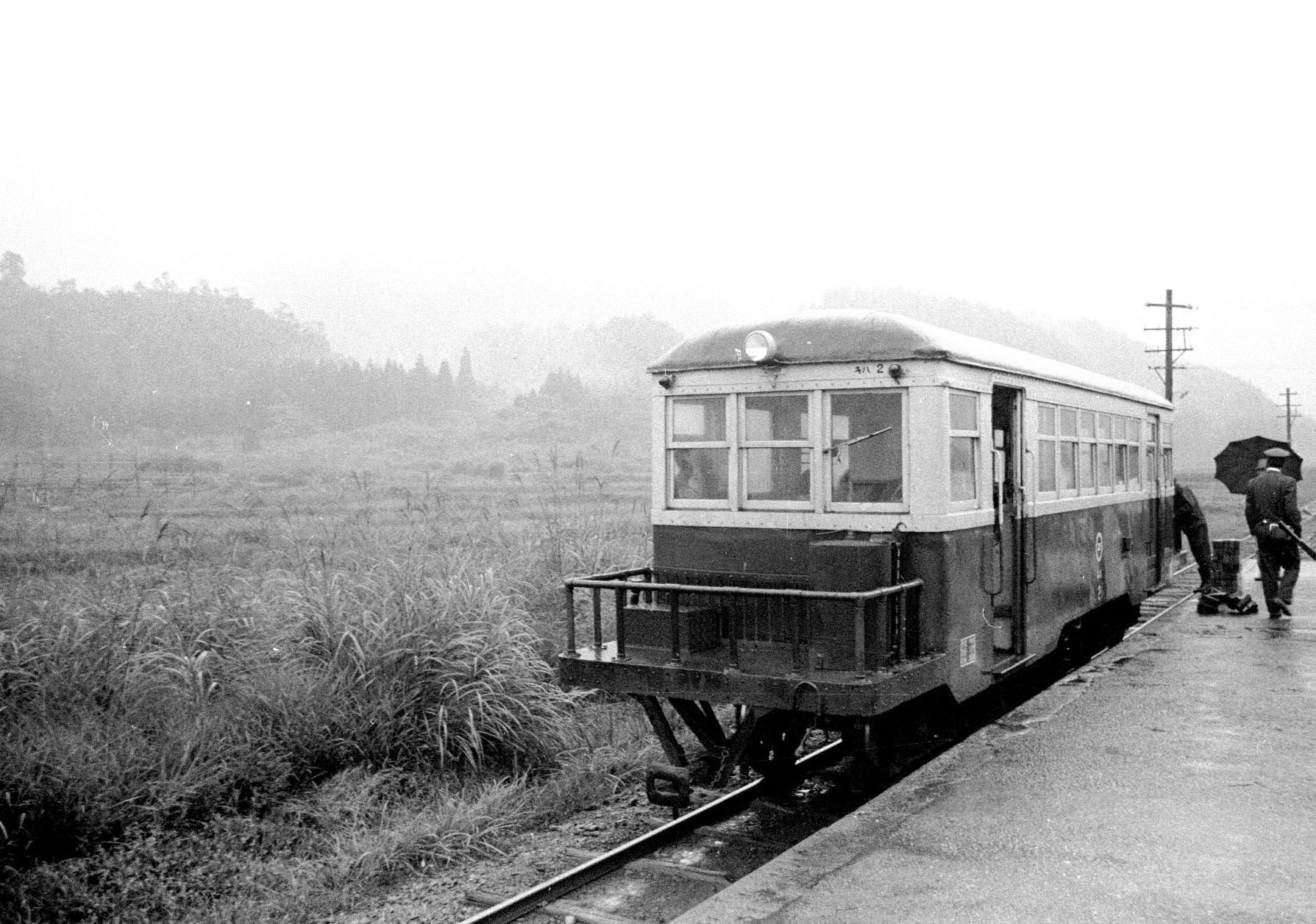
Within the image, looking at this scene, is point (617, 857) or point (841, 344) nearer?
point (617, 857)

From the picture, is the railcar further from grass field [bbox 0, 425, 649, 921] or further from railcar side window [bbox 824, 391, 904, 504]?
grass field [bbox 0, 425, 649, 921]

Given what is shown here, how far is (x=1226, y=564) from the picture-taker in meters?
12.5

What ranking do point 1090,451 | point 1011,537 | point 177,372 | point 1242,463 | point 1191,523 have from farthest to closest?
1. point 177,372
2. point 1242,463
3. point 1191,523
4. point 1090,451
5. point 1011,537

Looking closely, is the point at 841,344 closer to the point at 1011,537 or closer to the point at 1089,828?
the point at 1011,537

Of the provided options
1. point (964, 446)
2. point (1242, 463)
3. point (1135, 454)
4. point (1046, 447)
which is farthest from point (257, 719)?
point (1242, 463)

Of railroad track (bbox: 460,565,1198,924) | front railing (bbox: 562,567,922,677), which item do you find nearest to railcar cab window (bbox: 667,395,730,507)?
front railing (bbox: 562,567,922,677)

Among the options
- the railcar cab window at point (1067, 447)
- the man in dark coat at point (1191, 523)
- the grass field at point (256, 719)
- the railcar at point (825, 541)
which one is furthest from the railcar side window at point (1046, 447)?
the man in dark coat at point (1191, 523)

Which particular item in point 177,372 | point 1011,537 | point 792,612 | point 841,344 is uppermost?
point 177,372

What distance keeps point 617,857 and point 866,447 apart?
2734 millimetres

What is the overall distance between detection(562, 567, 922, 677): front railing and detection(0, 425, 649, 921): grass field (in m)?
1.08

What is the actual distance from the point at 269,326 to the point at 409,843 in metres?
27.6

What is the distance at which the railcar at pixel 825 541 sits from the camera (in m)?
5.89

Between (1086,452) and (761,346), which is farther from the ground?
(761,346)

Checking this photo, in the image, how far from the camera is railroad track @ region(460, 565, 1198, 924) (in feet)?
16.1
